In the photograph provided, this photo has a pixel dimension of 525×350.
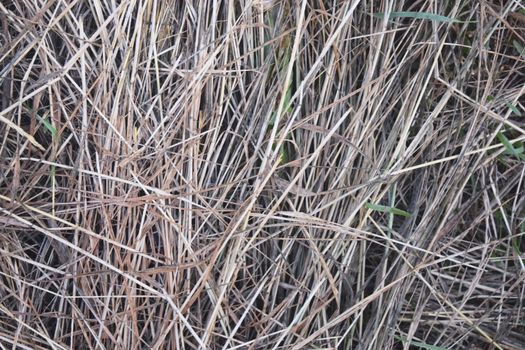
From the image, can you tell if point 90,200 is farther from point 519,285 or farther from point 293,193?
point 519,285

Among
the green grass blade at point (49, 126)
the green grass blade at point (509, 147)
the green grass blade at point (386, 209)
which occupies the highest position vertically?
the green grass blade at point (49, 126)

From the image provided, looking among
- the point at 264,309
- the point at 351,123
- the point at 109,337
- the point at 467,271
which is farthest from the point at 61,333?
the point at 467,271

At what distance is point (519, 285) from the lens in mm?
1297

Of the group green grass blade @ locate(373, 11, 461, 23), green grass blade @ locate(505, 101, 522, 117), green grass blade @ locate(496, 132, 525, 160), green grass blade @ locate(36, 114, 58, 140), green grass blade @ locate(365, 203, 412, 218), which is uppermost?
green grass blade @ locate(373, 11, 461, 23)

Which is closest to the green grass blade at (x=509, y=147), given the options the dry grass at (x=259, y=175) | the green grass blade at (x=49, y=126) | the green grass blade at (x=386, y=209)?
the dry grass at (x=259, y=175)

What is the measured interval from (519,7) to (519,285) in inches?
22.5

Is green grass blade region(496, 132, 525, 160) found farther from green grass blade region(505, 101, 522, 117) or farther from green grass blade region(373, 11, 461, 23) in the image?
green grass blade region(373, 11, 461, 23)

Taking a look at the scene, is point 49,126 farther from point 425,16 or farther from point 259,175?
point 425,16

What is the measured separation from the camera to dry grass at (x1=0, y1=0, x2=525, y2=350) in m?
1.19

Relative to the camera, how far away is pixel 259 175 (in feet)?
3.93

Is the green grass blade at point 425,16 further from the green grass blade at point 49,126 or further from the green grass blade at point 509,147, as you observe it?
the green grass blade at point 49,126

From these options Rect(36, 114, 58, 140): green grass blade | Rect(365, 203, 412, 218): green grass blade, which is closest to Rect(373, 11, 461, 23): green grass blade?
Rect(365, 203, 412, 218): green grass blade

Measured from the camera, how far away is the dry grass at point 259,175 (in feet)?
3.91

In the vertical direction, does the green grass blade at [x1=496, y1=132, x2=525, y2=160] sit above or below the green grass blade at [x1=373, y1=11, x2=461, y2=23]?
below
